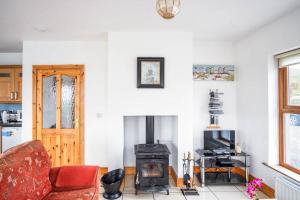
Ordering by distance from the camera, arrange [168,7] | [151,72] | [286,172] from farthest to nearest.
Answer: [151,72] < [286,172] < [168,7]

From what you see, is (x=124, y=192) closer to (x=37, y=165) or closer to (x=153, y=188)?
(x=153, y=188)

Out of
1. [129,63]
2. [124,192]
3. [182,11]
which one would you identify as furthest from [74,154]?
[182,11]

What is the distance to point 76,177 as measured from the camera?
2.57m

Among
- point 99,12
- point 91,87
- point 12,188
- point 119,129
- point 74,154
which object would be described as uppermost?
point 99,12

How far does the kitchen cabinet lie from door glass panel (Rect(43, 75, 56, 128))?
0.99 metres

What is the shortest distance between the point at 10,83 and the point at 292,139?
209 inches

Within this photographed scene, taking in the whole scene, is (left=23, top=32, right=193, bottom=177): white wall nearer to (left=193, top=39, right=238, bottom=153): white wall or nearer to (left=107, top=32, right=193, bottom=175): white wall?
(left=107, top=32, right=193, bottom=175): white wall

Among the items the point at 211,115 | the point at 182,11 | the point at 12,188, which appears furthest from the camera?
the point at 211,115

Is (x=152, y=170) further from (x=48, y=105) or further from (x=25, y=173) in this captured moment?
(x=48, y=105)

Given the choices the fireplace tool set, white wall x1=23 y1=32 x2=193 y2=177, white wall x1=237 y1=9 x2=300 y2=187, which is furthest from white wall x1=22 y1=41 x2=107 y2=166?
white wall x1=237 y1=9 x2=300 y2=187

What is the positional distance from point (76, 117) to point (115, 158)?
1.25 metres

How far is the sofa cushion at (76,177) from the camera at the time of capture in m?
2.53

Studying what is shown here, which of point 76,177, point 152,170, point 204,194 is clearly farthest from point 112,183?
point 204,194

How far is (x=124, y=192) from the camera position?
11.2ft
